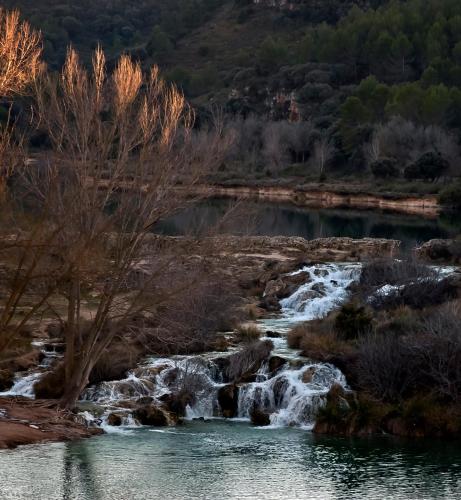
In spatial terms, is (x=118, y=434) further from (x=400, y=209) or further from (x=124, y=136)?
(x=400, y=209)

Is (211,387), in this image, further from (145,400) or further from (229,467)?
(229,467)

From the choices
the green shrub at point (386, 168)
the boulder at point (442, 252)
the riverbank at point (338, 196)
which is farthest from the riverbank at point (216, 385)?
the green shrub at point (386, 168)

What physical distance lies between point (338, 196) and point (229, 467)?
227 feet

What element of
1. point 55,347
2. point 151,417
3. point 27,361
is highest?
point 55,347

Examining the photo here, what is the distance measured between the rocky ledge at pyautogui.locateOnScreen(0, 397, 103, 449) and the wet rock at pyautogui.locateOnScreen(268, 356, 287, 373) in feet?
19.2

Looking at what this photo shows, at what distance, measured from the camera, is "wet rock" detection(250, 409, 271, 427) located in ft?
89.2

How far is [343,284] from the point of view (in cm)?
4278

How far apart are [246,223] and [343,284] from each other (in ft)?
53.6

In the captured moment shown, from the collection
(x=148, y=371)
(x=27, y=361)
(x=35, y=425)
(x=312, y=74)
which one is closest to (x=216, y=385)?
(x=148, y=371)

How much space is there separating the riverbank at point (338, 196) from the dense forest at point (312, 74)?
2.10 m

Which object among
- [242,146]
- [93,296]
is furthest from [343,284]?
[242,146]

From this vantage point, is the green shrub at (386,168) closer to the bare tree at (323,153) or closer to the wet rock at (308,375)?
the bare tree at (323,153)

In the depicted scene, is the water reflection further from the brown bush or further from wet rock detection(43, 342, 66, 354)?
the brown bush

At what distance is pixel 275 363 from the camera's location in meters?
29.5
